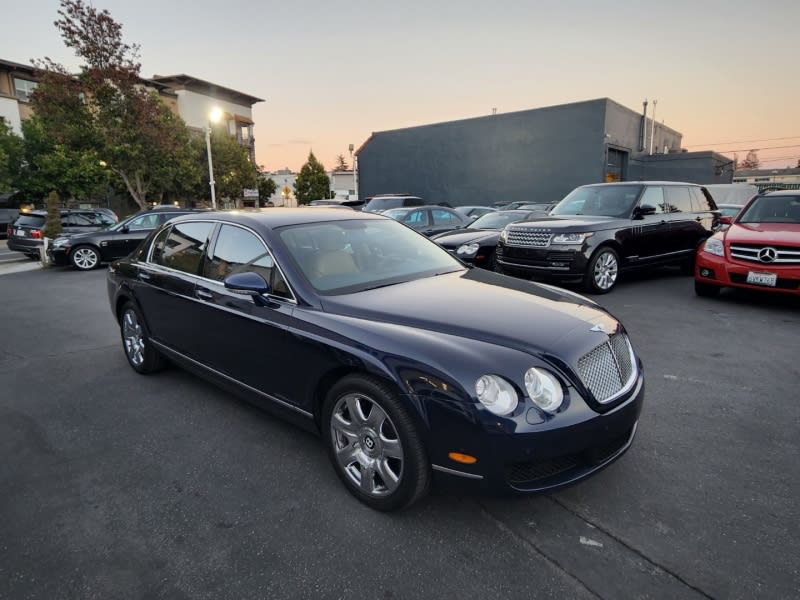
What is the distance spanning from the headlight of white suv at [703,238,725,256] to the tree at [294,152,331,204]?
48480 mm

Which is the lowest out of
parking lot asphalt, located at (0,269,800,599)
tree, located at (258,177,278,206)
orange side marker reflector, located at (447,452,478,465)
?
parking lot asphalt, located at (0,269,800,599)

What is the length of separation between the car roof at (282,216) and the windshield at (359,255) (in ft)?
0.25

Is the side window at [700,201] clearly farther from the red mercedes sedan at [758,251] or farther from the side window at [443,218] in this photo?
the side window at [443,218]

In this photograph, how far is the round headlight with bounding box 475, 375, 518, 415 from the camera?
7.03 feet

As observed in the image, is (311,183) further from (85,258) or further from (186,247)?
(186,247)

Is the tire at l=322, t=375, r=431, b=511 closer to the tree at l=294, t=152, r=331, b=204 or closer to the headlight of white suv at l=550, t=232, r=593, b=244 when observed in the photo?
the headlight of white suv at l=550, t=232, r=593, b=244

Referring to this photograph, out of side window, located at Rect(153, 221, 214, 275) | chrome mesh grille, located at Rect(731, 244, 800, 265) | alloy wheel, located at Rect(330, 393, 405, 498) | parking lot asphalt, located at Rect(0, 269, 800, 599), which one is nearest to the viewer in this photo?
parking lot asphalt, located at Rect(0, 269, 800, 599)

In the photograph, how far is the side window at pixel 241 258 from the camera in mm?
3080

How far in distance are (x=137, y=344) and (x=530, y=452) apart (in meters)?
4.06

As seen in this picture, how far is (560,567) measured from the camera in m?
2.15

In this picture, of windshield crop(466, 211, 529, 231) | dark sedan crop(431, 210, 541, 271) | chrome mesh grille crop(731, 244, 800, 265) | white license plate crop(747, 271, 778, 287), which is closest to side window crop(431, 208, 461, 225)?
windshield crop(466, 211, 529, 231)

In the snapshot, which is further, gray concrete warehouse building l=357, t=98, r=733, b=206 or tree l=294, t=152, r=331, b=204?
tree l=294, t=152, r=331, b=204

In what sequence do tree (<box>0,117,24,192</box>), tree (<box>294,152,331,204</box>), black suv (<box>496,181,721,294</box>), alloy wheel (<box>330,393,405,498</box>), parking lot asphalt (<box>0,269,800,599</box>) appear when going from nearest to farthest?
parking lot asphalt (<box>0,269,800,599</box>) → alloy wheel (<box>330,393,405,498</box>) → black suv (<box>496,181,721,294</box>) → tree (<box>0,117,24,192</box>) → tree (<box>294,152,331,204</box>)

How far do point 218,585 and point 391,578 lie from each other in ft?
2.48
